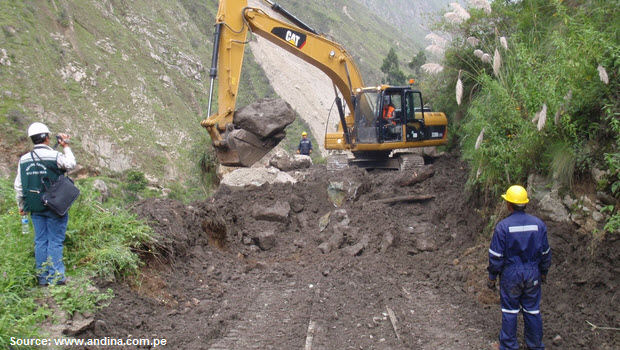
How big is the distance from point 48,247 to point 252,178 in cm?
614

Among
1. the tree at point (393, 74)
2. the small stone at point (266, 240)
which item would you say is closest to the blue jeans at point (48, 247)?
the small stone at point (266, 240)

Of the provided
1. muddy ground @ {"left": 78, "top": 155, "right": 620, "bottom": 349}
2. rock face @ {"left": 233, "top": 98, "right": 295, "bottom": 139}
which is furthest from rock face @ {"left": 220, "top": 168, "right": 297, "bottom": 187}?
rock face @ {"left": 233, "top": 98, "right": 295, "bottom": 139}

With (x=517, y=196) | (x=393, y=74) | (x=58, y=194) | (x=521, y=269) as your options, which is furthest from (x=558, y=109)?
(x=393, y=74)

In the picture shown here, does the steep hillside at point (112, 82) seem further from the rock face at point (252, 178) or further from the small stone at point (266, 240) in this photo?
the small stone at point (266, 240)

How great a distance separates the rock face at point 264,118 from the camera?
9547 millimetres

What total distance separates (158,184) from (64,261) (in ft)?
54.7

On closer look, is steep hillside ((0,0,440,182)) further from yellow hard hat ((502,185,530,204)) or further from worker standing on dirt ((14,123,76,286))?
yellow hard hat ((502,185,530,204))

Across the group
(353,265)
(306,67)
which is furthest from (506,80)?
(306,67)

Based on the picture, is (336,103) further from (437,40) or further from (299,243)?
(299,243)

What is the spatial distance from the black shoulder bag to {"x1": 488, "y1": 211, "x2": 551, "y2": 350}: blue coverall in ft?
14.0

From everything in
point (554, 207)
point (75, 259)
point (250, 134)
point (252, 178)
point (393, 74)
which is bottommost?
point (75, 259)

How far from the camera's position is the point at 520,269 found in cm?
477

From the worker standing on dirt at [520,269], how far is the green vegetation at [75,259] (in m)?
3.92

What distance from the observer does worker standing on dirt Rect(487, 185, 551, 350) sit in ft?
15.5
